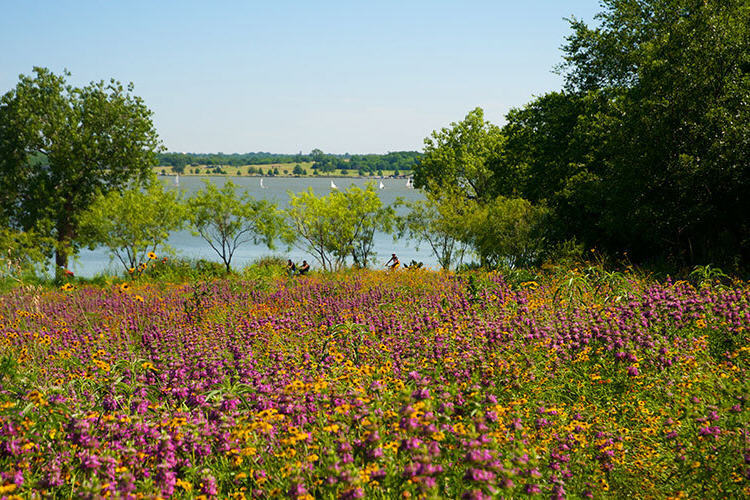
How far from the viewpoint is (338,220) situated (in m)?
26.9

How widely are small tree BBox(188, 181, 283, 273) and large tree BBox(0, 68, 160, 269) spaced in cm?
440

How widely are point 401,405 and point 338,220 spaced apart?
950 inches

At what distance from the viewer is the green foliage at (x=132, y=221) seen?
77.0 feet

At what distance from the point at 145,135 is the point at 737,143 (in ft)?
82.9

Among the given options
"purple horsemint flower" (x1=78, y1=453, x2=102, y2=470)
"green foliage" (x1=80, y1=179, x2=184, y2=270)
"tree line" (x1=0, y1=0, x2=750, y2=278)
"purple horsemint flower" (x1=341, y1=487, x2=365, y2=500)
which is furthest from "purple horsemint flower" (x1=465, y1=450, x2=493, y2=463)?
"green foliage" (x1=80, y1=179, x2=184, y2=270)

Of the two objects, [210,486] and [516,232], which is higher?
[516,232]

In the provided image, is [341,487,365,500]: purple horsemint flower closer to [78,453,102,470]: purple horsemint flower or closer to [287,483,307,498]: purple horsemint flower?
[287,483,307,498]: purple horsemint flower

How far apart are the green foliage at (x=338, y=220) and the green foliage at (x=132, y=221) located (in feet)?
19.1

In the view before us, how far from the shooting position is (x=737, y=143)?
1182cm

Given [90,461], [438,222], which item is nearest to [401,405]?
[90,461]

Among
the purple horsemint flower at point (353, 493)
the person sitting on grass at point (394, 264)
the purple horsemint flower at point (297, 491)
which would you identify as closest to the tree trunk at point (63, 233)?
the person sitting on grass at point (394, 264)

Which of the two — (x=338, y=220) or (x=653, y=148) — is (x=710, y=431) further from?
(x=338, y=220)

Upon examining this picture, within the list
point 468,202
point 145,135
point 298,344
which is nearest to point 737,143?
point 298,344

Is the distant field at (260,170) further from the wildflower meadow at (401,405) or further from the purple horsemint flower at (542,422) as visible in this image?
the purple horsemint flower at (542,422)
